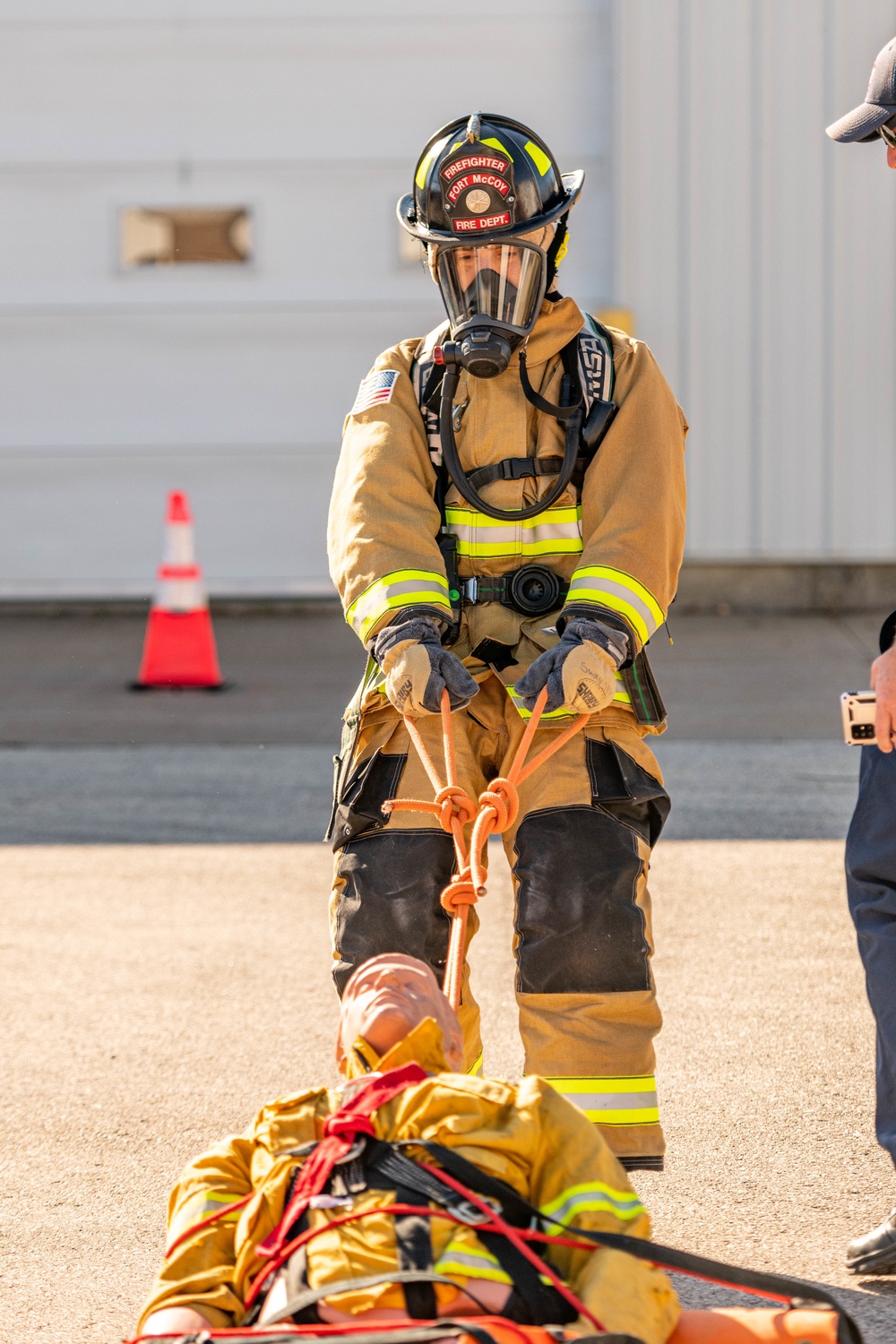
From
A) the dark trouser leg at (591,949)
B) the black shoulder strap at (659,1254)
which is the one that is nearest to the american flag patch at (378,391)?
the dark trouser leg at (591,949)

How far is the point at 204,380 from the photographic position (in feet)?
35.7

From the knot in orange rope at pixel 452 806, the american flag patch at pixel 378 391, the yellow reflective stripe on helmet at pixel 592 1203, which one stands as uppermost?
the american flag patch at pixel 378 391

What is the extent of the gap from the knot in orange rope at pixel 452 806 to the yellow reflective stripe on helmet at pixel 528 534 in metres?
0.58

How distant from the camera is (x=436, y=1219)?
2371 mm

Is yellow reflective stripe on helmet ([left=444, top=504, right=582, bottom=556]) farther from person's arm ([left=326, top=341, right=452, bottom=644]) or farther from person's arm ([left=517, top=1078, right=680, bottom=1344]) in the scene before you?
person's arm ([left=517, top=1078, right=680, bottom=1344])

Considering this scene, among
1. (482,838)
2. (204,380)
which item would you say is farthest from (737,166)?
(482,838)

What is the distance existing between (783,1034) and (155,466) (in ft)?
24.5

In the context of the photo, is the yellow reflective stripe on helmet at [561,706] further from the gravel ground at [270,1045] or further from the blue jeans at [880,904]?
the gravel ground at [270,1045]

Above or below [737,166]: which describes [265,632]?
below

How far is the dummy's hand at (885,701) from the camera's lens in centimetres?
314

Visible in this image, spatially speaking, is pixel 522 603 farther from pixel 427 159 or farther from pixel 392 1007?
pixel 392 1007

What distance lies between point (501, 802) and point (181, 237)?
27.7ft

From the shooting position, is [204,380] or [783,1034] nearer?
[783,1034]

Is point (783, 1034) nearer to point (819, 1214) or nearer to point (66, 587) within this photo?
point (819, 1214)
